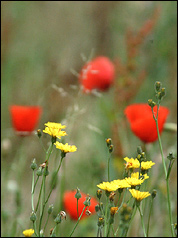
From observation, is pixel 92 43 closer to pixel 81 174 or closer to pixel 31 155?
pixel 31 155

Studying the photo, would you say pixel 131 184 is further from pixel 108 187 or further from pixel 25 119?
pixel 25 119

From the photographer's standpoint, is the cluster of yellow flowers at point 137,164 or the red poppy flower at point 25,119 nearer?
the cluster of yellow flowers at point 137,164

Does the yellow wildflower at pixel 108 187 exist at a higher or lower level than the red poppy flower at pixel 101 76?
lower

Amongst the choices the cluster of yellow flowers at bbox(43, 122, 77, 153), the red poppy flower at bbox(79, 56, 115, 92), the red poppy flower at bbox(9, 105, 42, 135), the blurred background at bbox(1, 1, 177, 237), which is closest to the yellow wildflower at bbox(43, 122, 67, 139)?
the cluster of yellow flowers at bbox(43, 122, 77, 153)

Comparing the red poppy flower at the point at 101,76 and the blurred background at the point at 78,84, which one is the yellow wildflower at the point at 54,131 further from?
the red poppy flower at the point at 101,76

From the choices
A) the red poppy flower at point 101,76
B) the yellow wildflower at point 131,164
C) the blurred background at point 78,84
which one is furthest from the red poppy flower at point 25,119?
the yellow wildflower at point 131,164

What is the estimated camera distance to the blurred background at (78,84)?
1030 millimetres

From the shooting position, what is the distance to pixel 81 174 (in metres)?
1.33

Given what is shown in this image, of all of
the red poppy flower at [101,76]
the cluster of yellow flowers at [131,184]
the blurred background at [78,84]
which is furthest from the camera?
the red poppy flower at [101,76]

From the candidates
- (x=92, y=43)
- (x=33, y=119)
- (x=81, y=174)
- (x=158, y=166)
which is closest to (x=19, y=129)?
(x=33, y=119)

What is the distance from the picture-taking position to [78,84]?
1896mm

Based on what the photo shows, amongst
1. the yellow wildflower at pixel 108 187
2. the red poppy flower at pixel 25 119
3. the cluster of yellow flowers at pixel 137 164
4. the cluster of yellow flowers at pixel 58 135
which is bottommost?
the yellow wildflower at pixel 108 187

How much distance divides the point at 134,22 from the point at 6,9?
0.54m

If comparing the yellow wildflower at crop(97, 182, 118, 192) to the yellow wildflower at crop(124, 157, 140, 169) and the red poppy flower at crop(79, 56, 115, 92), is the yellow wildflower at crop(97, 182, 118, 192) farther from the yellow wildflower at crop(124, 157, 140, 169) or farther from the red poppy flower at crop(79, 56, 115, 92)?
the red poppy flower at crop(79, 56, 115, 92)
